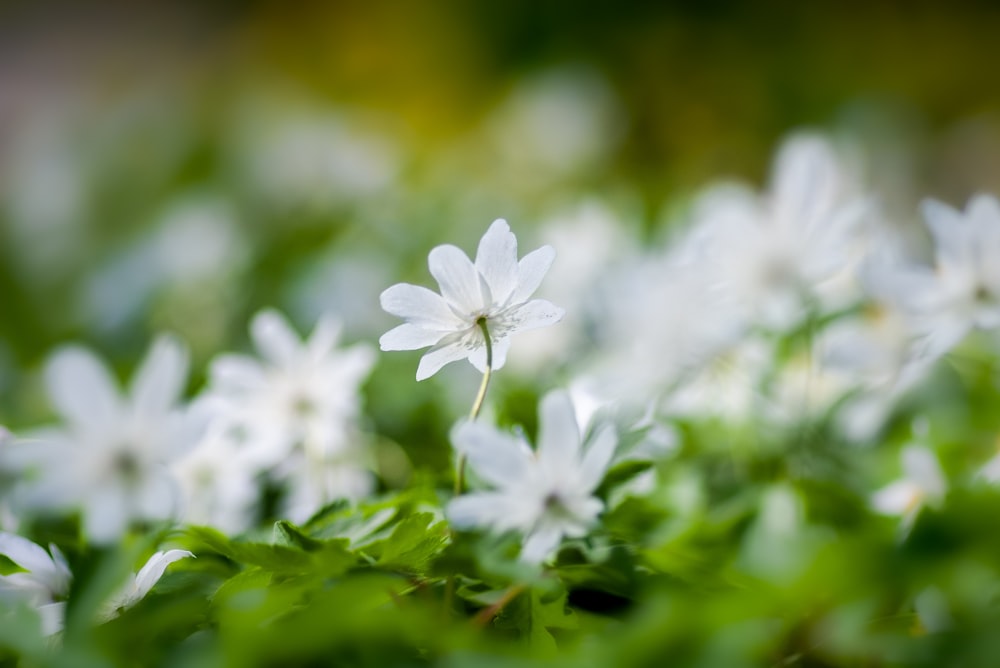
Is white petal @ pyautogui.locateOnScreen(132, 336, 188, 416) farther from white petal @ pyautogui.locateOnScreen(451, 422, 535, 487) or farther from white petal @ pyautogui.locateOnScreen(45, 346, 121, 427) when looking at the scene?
white petal @ pyautogui.locateOnScreen(451, 422, 535, 487)

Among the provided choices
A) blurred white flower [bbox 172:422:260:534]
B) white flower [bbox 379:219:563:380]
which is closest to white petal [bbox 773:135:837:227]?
white flower [bbox 379:219:563:380]

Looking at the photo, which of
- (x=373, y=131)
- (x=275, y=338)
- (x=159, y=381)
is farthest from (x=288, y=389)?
(x=373, y=131)

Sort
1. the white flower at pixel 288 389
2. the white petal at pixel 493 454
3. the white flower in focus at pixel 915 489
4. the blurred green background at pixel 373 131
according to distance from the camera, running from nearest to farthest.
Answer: the white petal at pixel 493 454 → the white flower in focus at pixel 915 489 → the white flower at pixel 288 389 → the blurred green background at pixel 373 131

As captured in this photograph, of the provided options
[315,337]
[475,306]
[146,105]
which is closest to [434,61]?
[146,105]

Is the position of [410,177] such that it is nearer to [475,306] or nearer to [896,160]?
[896,160]

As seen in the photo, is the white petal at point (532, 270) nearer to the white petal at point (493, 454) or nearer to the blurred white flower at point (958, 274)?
the white petal at point (493, 454)

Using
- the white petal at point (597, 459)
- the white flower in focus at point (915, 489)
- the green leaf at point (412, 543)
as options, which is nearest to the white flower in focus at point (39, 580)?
the green leaf at point (412, 543)
